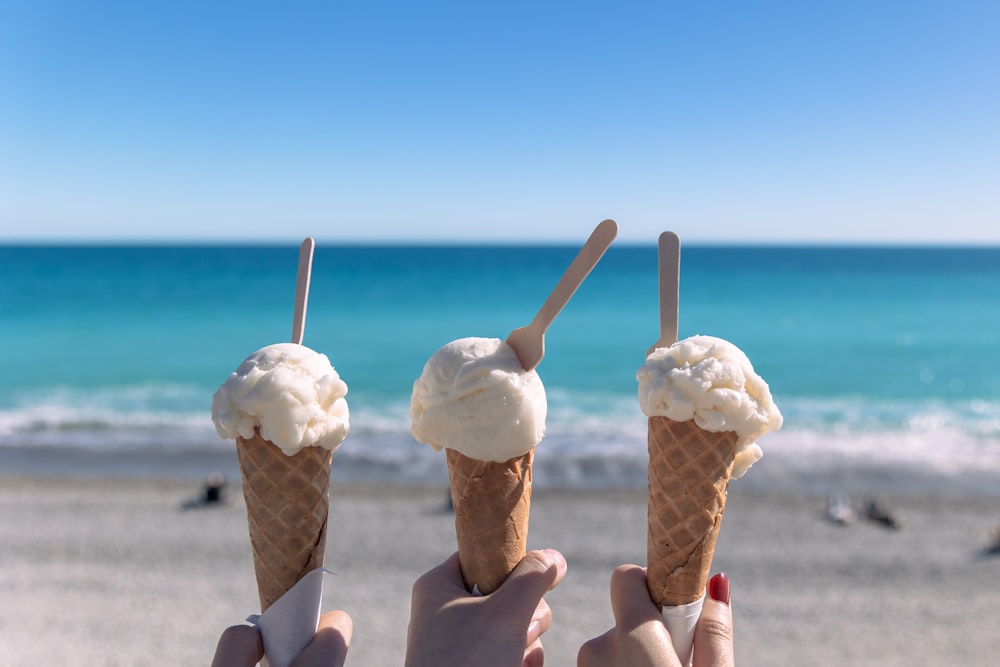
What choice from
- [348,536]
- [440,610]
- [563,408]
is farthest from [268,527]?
[563,408]

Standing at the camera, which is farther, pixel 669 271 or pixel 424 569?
pixel 424 569

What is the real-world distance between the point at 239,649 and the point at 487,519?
886 millimetres

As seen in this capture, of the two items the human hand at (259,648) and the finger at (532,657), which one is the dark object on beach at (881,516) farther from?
the human hand at (259,648)

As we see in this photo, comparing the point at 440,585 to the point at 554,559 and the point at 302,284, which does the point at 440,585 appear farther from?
the point at 302,284

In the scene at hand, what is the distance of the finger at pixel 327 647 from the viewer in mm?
2248

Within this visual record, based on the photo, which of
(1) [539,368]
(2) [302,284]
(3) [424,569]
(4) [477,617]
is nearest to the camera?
(4) [477,617]

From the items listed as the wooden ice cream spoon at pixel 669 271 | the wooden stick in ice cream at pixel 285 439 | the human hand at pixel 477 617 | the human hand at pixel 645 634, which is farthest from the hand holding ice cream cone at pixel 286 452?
the wooden ice cream spoon at pixel 669 271

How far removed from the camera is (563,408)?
15.8 metres

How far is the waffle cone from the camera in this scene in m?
2.32

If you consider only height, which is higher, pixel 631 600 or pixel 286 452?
pixel 286 452

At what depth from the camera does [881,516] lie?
8.72 metres

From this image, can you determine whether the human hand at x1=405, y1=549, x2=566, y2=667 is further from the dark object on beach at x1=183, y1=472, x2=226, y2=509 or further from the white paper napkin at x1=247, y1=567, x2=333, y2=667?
the dark object on beach at x1=183, y1=472, x2=226, y2=509

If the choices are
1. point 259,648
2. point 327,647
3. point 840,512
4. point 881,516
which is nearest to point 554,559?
point 327,647

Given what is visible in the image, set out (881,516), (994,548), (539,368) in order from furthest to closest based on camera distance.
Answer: (539,368), (881,516), (994,548)
